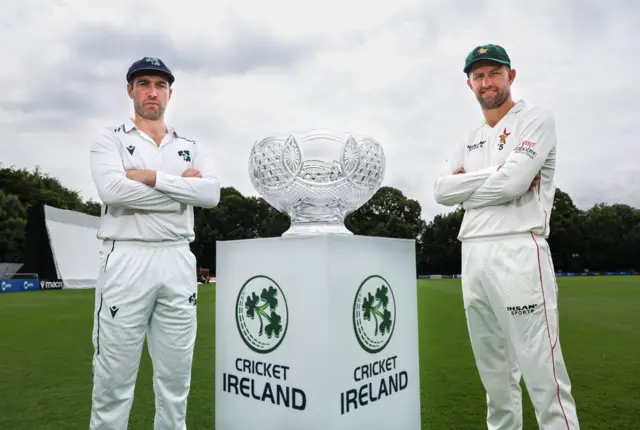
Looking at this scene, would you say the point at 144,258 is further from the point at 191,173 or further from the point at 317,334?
the point at 317,334

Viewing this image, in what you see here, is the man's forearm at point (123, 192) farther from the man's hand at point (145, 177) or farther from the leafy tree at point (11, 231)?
the leafy tree at point (11, 231)

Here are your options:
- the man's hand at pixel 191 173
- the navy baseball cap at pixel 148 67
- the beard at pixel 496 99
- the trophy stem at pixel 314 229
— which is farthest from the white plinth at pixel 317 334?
the navy baseball cap at pixel 148 67

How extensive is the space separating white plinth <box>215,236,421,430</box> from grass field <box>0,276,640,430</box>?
1697 mm

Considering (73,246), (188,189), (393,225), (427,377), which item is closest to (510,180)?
(188,189)

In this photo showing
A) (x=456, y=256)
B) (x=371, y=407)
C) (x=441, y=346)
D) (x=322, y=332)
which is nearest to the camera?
(x=322, y=332)

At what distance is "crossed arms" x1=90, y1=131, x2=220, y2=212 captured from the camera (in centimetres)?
236

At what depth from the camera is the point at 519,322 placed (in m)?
2.21

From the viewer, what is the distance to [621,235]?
49219 mm

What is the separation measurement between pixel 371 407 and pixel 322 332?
1.33 ft

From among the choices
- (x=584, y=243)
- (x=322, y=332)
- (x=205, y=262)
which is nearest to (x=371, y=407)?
(x=322, y=332)

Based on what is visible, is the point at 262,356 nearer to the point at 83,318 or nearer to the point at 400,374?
the point at 400,374

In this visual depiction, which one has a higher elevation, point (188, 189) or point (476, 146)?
point (476, 146)

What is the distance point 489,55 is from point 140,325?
7.22 ft

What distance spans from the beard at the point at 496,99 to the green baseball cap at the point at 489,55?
0.13 m
